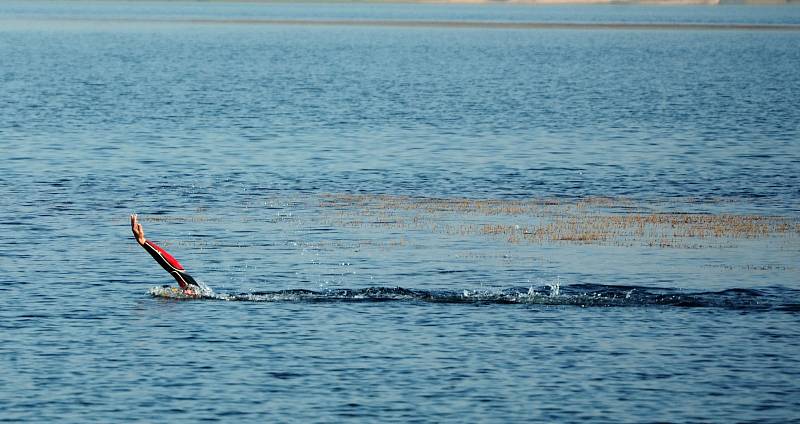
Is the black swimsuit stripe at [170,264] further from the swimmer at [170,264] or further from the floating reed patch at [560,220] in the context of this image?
the floating reed patch at [560,220]

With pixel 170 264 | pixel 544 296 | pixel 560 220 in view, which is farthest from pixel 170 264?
pixel 560 220

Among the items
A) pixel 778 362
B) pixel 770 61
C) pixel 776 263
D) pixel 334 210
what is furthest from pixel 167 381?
pixel 770 61

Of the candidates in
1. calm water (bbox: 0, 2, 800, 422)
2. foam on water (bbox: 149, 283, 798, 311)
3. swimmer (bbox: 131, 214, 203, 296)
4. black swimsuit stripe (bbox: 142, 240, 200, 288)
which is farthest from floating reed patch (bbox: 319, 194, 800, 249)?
black swimsuit stripe (bbox: 142, 240, 200, 288)

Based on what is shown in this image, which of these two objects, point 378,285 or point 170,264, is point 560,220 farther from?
point 170,264

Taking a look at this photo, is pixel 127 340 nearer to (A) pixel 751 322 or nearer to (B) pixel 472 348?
(B) pixel 472 348

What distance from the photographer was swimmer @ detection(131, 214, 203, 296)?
37312mm

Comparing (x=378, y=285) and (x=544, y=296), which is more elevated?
(x=378, y=285)

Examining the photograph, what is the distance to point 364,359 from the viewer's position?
109 ft

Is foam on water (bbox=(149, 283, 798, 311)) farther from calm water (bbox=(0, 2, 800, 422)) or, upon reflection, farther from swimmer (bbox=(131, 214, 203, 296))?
swimmer (bbox=(131, 214, 203, 296))

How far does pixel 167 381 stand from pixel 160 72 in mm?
131615

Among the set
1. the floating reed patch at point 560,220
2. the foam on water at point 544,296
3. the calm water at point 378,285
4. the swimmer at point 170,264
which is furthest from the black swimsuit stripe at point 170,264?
the floating reed patch at point 560,220

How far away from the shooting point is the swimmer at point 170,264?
37.3 metres

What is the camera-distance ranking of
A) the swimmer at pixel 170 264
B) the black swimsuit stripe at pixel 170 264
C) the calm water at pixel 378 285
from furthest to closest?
1. the black swimsuit stripe at pixel 170 264
2. the swimmer at pixel 170 264
3. the calm water at pixel 378 285

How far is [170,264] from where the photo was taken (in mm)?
38594
